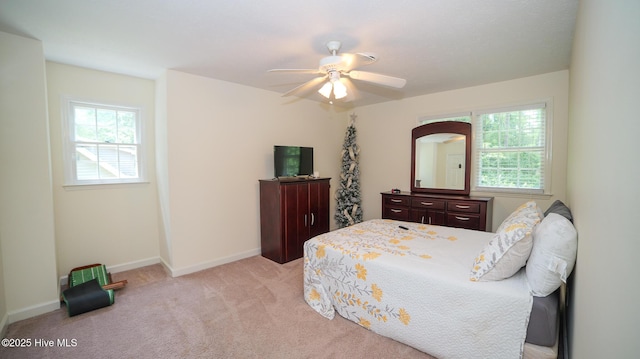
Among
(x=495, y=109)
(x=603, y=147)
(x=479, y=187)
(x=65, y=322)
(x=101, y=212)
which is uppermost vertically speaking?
(x=495, y=109)

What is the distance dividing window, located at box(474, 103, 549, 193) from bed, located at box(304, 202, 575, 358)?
1515 millimetres

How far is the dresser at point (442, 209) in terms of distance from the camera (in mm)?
3584

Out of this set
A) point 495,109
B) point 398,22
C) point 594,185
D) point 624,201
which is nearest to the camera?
point 624,201

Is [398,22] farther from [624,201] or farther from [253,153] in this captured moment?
[253,153]

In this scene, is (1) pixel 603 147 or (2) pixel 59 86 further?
(2) pixel 59 86

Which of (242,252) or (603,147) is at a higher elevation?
(603,147)

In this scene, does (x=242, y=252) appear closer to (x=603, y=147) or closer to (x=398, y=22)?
(x=398, y=22)

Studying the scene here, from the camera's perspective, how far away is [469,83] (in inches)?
151

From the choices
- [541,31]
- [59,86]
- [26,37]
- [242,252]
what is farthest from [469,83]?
[59,86]

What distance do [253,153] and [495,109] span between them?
12.0ft

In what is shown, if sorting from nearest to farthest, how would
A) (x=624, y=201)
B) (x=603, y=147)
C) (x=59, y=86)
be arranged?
1. (x=624, y=201)
2. (x=603, y=147)
3. (x=59, y=86)

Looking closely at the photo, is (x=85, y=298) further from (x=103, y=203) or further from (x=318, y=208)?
(x=318, y=208)

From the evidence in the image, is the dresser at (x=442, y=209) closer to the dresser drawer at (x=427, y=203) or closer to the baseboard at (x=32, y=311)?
the dresser drawer at (x=427, y=203)

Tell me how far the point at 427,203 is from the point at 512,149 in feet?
4.52
